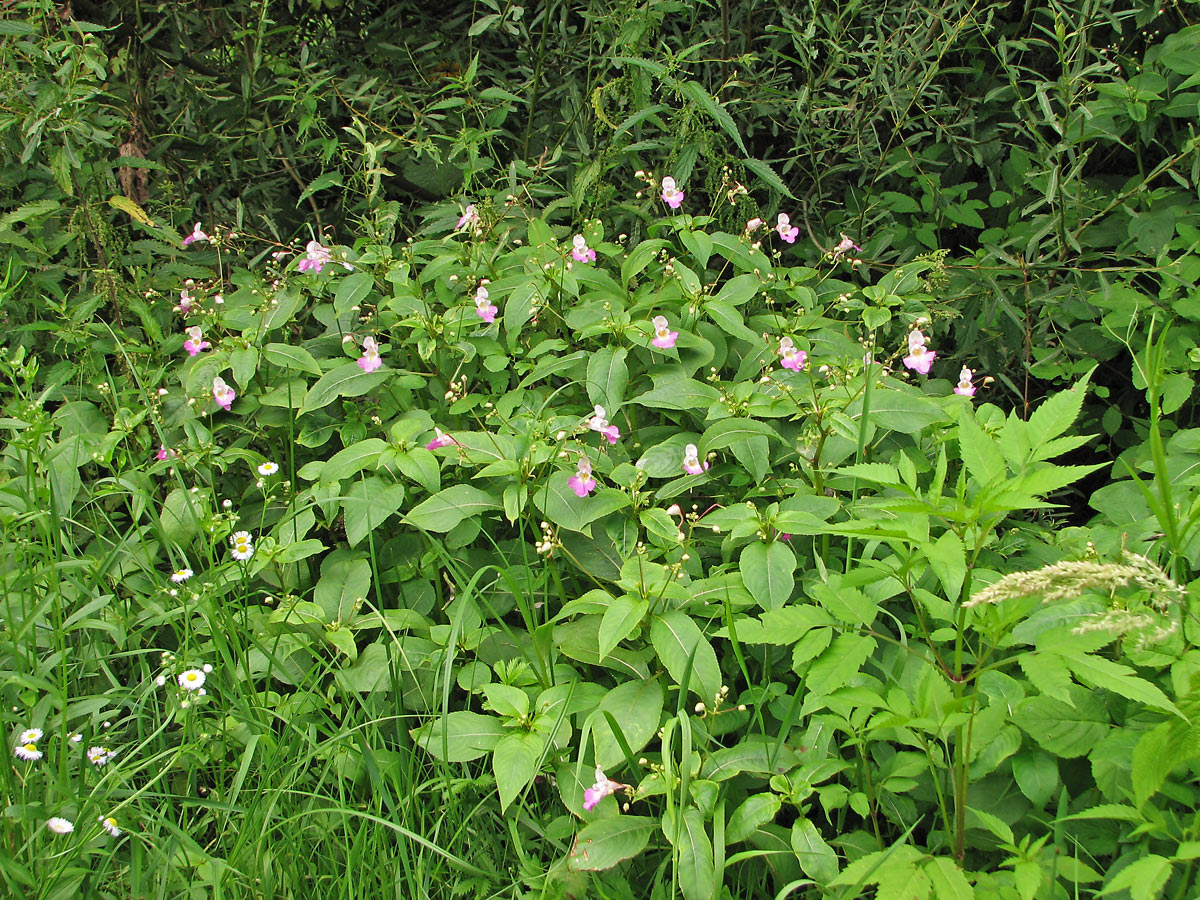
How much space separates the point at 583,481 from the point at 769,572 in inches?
18.3

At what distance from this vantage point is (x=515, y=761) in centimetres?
163

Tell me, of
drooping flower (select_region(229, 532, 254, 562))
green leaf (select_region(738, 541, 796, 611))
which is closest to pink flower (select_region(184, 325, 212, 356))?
drooping flower (select_region(229, 532, 254, 562))

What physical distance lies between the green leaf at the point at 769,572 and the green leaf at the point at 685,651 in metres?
0.14

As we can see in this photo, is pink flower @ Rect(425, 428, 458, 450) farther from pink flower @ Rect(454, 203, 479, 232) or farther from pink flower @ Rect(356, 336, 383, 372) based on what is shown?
pink flower @ Rect(454, 203, 479, 232)

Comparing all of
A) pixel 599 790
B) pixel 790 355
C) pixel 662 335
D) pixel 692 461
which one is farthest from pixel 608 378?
pixel 599 790

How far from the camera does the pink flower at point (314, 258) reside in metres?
2.62

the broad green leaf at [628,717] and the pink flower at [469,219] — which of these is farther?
the pink flower at [469,219]

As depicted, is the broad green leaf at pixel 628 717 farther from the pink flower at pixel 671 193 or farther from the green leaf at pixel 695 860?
the pink flower at pixel 671 193

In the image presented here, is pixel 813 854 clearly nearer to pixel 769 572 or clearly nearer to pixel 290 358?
pixel 769 572

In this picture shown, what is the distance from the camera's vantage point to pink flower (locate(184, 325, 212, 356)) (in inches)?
101

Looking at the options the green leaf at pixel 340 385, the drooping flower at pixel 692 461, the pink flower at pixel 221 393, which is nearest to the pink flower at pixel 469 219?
the green leaf at pixel 340 385

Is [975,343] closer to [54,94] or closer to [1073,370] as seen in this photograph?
[1073,370]

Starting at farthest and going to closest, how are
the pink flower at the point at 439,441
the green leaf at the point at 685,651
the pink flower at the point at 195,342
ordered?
1. the pink flower at the point at 195,342
2. the pink flower at the point at 439,441
3. the green leaf at the point at 685,651

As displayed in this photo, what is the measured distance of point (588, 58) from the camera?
3.01 meters
